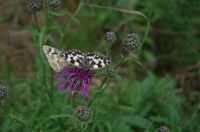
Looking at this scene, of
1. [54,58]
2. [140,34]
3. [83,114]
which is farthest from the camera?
[140,34]

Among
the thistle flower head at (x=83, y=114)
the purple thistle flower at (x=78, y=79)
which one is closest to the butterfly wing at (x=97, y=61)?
the purple thistle flower at (x=78, y=79)

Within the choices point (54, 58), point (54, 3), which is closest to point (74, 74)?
point (54, 58)

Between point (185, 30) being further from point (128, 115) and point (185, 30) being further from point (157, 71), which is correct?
point (128, 115)

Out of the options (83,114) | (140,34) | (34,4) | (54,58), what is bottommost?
(83,114)

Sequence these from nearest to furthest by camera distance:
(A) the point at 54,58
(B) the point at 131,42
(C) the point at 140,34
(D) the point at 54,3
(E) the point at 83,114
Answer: (E) the point at 83,114 → (A) the point at 54,58 → (B) the point at 131,42 → (D) the point at 54,3 → (C) the point at 140,34

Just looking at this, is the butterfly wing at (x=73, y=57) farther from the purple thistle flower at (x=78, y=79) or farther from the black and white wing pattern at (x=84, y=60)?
the purple thistle flower at (x=78, y=79)

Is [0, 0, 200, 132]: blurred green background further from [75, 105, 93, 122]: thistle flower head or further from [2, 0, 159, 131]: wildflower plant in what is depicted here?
[75, 105, 93, 122]: thistle flower head

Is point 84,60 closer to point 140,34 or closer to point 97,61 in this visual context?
point 97,61
